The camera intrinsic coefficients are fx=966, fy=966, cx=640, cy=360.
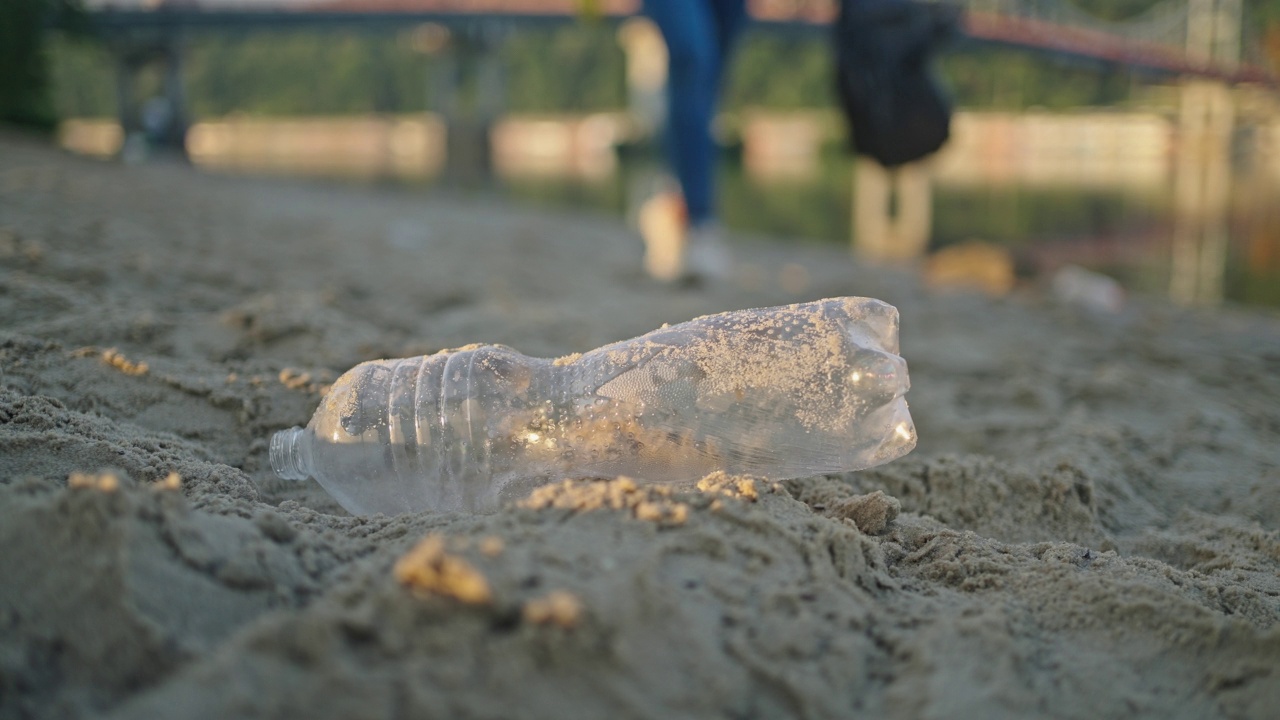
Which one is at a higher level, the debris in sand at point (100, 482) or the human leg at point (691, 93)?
the human leg at point (691, 93)

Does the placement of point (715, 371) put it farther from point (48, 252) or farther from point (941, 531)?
point (48, 252)

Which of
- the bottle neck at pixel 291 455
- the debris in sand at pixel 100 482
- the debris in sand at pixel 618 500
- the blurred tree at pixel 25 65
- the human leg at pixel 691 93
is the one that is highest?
the blurred tree at pixel 25 65

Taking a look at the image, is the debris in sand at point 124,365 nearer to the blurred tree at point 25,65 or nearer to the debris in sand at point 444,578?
the debris in sand at point 444,578

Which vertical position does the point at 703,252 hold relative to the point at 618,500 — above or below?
below

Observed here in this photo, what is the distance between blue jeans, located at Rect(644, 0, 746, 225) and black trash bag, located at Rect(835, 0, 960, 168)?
480mm

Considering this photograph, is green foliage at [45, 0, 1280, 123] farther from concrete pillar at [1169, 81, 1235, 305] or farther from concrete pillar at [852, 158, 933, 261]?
concrete pillar at [852, 158, 933, 261]

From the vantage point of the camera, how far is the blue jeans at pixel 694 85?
3.34m

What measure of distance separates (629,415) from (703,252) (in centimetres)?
260

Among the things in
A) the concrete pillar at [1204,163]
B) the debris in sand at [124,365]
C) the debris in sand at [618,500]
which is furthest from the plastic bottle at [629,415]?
the concrete pillar at [1204,163]

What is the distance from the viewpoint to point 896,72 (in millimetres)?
3238

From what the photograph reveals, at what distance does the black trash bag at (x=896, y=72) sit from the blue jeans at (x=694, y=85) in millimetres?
480

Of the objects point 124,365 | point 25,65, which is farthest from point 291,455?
point 25,65

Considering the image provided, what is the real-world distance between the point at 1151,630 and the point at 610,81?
49920 millimetres

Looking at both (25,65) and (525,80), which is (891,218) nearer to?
(25,65)
